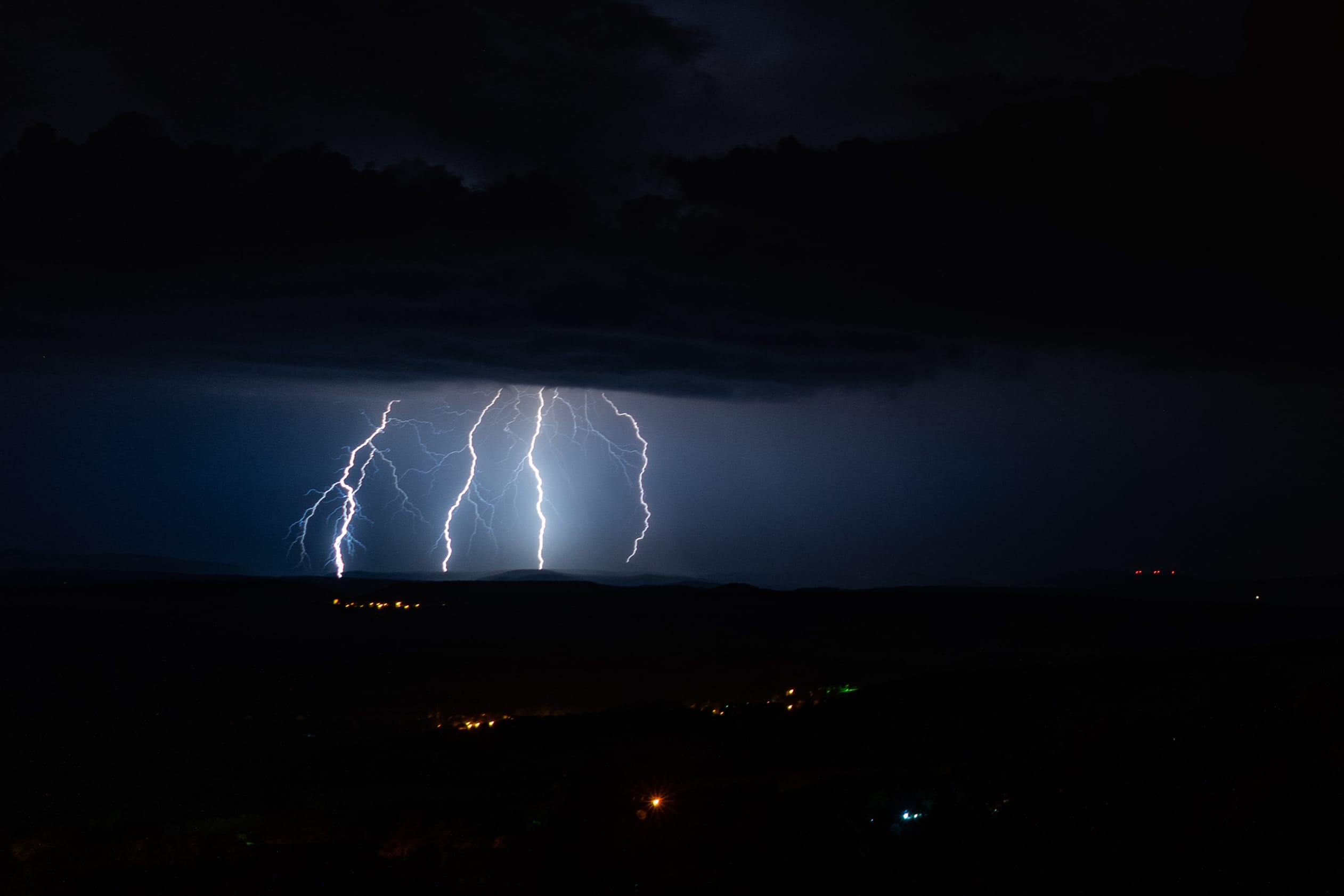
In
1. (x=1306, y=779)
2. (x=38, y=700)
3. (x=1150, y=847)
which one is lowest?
(x=38, y=700)

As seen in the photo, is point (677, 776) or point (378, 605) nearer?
point (677, 776)

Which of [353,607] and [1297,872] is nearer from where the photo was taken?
[1297,872]

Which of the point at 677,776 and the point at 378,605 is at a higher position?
the point at 677,776

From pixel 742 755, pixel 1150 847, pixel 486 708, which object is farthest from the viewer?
pixel 486 708

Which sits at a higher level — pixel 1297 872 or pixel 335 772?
pixel 1297 872

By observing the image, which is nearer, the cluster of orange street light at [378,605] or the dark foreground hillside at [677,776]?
the dark foreground hillside at [677,776]

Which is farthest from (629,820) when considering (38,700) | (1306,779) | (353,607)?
(353,607)

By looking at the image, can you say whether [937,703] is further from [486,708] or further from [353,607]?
[353,607]

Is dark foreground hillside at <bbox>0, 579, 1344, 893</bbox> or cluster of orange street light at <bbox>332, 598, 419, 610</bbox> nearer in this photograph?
dark foreground hillside at <bbox>0, 579, 1344, 893</bbox>
